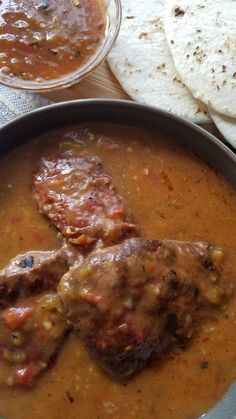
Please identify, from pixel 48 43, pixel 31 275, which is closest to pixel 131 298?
pixel 31 275

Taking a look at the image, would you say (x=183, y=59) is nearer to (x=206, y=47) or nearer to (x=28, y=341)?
(x=206, y=47)

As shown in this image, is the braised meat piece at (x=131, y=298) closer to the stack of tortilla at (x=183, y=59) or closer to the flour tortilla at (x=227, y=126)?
the flour tortilla at (x=227, y=126)

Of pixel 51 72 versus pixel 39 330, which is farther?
pixel 51 72

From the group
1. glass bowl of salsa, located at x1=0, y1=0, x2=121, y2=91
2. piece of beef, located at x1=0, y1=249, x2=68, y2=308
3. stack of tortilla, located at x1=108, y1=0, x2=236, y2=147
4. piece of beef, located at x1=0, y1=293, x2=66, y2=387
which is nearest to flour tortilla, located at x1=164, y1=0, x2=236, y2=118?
stack of tortilla, located at x1=108, y1=0, x2=236, y2=147

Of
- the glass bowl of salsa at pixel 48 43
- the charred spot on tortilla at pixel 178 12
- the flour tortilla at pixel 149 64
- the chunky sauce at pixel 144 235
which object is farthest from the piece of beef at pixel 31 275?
the charred spot on tortilla at pixel 178 12

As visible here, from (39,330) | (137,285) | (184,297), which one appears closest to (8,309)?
(39,330)

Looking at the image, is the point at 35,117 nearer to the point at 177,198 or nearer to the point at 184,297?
the point at 177,198
